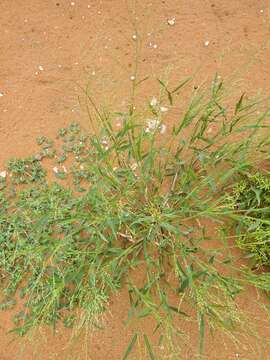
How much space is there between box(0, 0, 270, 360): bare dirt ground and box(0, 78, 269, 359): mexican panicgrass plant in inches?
5.1

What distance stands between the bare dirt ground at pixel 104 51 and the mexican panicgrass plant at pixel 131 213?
0.42 ft

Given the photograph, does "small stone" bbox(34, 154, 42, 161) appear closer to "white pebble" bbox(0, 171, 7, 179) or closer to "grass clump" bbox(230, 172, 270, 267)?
"white pebble" bbox(0, 171, 7, 179)

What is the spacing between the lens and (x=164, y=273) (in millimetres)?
1818

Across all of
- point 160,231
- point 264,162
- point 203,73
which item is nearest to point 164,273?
point 160,231

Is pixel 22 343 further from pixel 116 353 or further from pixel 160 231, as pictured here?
pixel 160 231

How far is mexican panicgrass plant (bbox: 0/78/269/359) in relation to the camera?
1.68m

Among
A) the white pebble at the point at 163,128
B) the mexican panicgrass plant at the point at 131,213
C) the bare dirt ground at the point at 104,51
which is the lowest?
the mexican panicgrass plant at the point at 131,213

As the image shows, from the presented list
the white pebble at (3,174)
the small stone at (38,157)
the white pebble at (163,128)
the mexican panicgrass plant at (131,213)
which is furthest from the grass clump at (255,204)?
the white pebble at (3,174)

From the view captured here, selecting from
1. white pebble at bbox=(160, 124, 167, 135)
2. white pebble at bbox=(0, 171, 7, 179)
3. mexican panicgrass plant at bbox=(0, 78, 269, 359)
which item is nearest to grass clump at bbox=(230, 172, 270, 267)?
mexican panicgrass plant at bbox=(0, 78, 269, 359)

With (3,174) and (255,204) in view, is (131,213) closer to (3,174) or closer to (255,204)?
(255,204)

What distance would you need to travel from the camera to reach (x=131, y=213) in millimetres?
1693

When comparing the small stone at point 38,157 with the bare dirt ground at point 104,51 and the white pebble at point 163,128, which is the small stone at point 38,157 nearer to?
the bare dirt ground at point 104,51

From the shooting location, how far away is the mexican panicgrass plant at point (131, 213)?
1.68m

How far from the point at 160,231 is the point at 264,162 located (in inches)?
21.4
